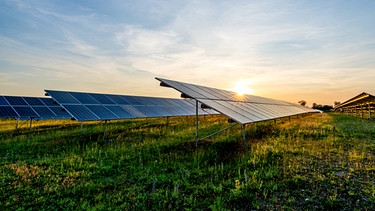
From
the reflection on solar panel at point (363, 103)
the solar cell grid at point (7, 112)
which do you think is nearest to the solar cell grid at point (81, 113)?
the solar cell grid at point (7, 112)

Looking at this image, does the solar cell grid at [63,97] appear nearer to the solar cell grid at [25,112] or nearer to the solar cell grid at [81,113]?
the solar cell grid at [81,113]

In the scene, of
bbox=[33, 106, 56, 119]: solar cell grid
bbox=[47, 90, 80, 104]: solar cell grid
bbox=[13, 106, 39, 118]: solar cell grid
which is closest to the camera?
bbox=[47, 90, 80, 104]: solar cell grid

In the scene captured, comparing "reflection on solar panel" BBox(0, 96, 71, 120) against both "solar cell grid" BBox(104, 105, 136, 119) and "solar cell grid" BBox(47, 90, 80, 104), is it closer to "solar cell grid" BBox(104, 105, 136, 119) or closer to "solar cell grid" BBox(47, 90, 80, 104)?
"solar cell grid" BBox(47, 90, 80, 104)

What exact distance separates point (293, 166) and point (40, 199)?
651cm

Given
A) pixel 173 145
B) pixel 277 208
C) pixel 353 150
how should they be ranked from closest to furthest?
pixel 277 208
pixel 353 150
pixel 173 145

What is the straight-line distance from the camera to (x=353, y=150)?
8.59 meters

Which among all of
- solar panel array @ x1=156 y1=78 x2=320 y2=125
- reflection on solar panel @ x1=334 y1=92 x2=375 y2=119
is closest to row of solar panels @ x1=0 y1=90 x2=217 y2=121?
solar panel array @ x1=156 y1=78 x2=320 y2=125

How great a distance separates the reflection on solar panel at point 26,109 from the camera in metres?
16.3

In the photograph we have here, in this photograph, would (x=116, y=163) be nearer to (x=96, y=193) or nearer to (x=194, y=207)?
(x=96, y=193)

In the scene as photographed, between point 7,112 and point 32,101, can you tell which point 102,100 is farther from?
point 32,101

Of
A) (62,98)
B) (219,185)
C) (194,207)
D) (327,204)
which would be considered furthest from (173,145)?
(62,98)

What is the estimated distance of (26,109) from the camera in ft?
57.9

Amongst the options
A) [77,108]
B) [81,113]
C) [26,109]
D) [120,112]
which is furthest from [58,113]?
[81,113]

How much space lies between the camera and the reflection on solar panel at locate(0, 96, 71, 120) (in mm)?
16297
